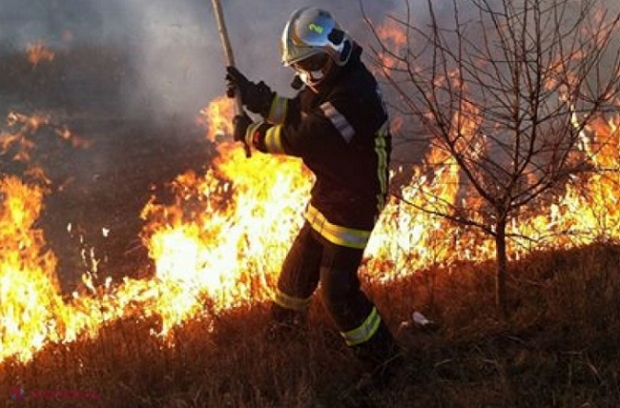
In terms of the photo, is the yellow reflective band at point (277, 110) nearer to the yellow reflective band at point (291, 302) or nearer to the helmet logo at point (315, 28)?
the helmet logo at point (315, 28)

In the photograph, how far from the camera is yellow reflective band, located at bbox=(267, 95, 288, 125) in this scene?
3.87 m

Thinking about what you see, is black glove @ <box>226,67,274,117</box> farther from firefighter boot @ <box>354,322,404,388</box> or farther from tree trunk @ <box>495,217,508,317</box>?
tree trunk @ <box>495,217,508,317</box>

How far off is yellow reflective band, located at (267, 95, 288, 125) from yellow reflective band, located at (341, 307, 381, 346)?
1.19m

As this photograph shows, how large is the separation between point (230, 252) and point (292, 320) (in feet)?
5.19

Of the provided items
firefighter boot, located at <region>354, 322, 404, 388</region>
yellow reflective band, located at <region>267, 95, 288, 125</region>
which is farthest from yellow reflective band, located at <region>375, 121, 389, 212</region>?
firefighter boot, located at <region>354, 322, 404, 388</region>

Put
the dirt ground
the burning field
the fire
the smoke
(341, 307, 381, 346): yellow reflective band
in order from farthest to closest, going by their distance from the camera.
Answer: the smoke
the dirt ground
the fire
(341, 307, 381, 346): yellow reflective band
the burning field

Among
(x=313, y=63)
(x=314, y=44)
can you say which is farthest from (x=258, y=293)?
(x=314, y=44)

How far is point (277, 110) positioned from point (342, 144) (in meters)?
0.49

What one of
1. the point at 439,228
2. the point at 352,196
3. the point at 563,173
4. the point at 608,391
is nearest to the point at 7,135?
the point at 439,228

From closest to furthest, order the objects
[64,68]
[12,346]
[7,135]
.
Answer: [12,346], [7,135], [64,68]

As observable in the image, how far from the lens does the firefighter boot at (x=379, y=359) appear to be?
3.54m

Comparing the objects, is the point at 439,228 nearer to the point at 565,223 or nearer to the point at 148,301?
the point at 565,223

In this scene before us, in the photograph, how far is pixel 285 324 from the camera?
398 centimetres

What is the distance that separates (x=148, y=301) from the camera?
17.0 ft
